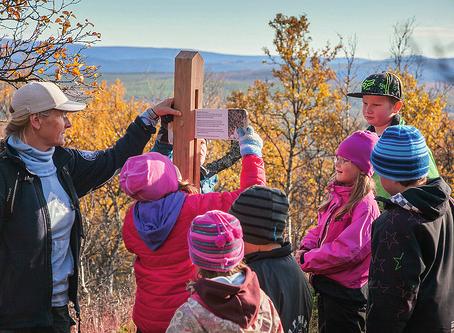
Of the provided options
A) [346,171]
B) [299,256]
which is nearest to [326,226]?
[299,256]

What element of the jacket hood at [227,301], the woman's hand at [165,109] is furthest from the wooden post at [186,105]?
the jacket hood at [227,301]

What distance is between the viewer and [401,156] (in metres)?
2.38

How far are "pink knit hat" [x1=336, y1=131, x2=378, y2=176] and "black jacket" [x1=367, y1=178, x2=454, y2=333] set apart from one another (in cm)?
80

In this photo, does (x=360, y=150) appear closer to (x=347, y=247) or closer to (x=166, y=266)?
(x=347, y=247)

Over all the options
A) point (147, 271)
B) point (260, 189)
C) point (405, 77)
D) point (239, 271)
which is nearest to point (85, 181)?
point (147, 271)

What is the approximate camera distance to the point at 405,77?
23.2 metres

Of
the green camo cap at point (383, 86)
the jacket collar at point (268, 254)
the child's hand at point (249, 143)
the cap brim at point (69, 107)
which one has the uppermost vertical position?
the green camo cap at point (383, 86)

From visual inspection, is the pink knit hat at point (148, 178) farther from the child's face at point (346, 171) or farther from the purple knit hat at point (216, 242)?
the child's face at point (346, 171)

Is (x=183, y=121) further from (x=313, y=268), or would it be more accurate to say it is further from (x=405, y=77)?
(x=405, y=77)

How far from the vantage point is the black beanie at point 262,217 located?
2424 mm

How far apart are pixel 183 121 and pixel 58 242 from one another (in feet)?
3.53

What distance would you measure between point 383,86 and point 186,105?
1418mm

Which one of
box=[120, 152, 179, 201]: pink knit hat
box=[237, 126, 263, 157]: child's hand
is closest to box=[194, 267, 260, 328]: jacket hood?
box=[120, 152, 179, 201]: pink knit hat

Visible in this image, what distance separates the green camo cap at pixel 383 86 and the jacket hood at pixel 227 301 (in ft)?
7.32
